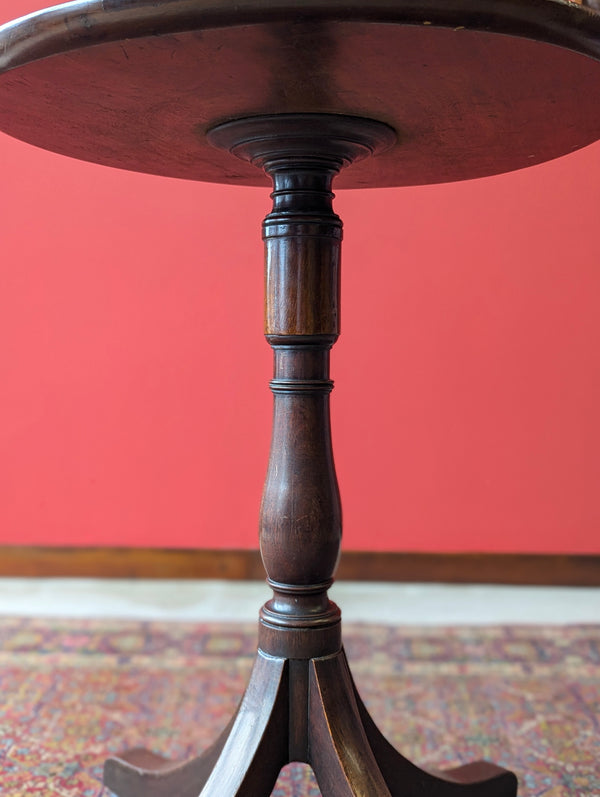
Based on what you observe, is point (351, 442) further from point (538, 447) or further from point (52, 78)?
point (52, 78)

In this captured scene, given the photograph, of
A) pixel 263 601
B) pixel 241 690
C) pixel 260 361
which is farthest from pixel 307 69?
pixel 263 601

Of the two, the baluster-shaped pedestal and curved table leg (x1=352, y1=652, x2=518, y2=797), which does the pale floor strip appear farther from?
the baluster-shaped pedestal

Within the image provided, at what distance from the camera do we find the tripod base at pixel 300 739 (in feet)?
3.46

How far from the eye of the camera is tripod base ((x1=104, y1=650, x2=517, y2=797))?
3.46 feet

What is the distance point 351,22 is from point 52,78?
297mm

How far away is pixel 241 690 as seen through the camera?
5.82ft

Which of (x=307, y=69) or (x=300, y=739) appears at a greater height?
(x=307, y=69)

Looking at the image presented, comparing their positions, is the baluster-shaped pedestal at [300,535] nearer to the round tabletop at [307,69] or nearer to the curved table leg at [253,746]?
the curved table leg at [253,746]

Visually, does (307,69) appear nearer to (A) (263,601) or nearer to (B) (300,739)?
(B) (300,739)

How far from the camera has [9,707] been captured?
168 centimetres

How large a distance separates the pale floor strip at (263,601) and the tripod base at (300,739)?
1.09 m

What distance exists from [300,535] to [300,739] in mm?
253

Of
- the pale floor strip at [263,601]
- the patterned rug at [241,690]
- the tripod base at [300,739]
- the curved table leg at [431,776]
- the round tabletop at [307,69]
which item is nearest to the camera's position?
the round tabletop at [307,69]

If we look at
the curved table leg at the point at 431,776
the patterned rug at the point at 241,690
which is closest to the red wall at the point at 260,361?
the patterned rug at the point at 241,690
